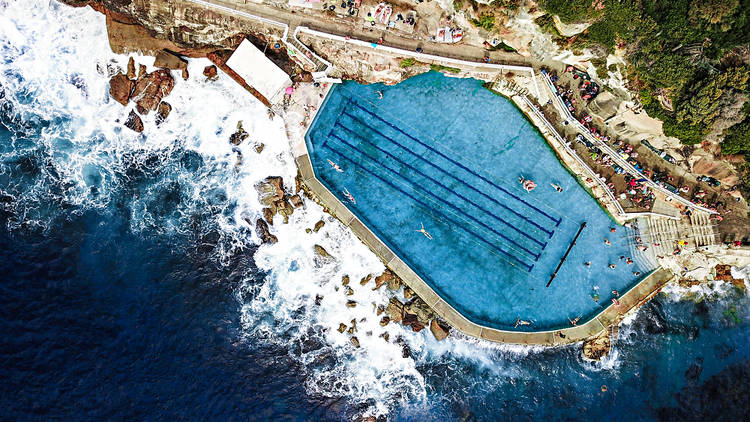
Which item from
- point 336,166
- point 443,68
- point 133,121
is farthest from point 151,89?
point 443,68

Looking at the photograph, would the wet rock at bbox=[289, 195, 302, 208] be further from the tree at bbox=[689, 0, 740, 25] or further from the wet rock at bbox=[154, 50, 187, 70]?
the tree at bbox=[689, 0, 740, 25]

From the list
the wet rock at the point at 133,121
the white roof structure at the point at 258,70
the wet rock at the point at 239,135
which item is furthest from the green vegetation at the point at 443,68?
the wet rock at the point at 133,121

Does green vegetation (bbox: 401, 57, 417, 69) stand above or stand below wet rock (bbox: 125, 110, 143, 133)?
above

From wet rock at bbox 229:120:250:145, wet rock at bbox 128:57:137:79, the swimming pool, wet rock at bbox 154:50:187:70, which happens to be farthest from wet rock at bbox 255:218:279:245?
wet rock at bbox 128:57:137:79

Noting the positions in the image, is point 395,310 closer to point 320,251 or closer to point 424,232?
point 424,232

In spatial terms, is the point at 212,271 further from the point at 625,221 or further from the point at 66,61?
the point at 625,221

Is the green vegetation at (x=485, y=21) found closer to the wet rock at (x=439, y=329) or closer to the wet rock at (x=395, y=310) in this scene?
the wet rock at (x=395, y=310)
